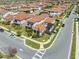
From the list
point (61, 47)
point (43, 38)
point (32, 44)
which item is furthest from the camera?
point (43, 38)

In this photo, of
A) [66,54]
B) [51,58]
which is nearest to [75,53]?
[66,54]

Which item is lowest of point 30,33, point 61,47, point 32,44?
point 30,33

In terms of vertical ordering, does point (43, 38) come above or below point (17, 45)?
below

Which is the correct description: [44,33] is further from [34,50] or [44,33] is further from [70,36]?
[34,50]

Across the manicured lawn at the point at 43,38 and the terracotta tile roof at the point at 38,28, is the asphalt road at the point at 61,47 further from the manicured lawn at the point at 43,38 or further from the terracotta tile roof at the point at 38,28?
the terracotta tile roof at the point at 38,28

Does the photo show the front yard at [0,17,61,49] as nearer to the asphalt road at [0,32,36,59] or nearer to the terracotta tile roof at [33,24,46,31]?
the terracotta tile roof at [33,24,46,31]

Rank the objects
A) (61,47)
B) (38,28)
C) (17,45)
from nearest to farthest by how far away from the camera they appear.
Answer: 1. (61,47)
2. (17,45)
3. (38,28)

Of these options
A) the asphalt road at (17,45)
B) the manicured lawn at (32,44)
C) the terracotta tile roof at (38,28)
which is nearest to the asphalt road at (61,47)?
the manicured lawn at (32,44)

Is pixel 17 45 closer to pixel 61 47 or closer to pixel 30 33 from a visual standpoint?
pixel 30 33

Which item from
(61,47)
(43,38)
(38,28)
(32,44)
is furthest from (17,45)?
(38,28)

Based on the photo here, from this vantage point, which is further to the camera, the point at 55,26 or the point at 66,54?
the point at 55,26
